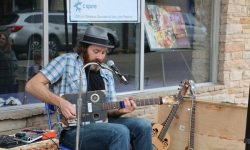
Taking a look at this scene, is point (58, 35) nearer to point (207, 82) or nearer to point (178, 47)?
point (178, 47)

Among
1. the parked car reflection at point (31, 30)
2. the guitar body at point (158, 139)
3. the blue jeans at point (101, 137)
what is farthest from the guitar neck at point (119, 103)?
the parked car reflection at point (31, 30)

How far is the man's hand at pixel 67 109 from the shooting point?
3.66 metres

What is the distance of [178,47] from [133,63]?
0.81 metres

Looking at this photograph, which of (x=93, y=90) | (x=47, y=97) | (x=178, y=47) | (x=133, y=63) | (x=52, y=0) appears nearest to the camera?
(x=47, y=97)

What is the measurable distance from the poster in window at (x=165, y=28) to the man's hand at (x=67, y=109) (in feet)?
7.85

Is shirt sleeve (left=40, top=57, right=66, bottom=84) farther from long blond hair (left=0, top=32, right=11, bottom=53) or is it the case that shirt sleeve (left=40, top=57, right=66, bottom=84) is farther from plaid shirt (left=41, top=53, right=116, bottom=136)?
long blond hair (left=0, top=32, right=11, bottom=53)

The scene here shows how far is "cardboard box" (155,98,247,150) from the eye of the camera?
4359 millimetres

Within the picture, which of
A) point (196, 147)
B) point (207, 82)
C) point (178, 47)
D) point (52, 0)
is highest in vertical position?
point (52, 0)

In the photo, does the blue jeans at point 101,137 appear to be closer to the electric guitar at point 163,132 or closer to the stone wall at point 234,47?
the electric guitar at point 163,132

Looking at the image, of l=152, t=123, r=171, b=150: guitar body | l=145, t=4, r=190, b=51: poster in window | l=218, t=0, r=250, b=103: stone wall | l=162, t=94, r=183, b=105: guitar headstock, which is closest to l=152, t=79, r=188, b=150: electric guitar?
l=152, t=123, r=171, b=150: guitar body

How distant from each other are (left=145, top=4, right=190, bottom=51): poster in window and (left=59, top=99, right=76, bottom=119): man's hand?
239cm

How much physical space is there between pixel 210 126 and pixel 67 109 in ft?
5.12

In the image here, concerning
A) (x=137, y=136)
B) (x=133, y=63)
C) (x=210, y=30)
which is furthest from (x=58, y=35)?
(x=210, y=30)

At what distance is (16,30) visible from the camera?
15.2 feet
